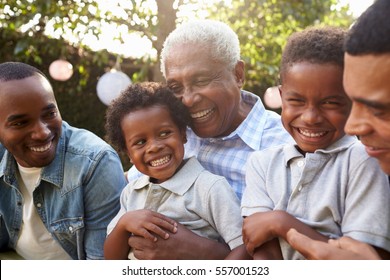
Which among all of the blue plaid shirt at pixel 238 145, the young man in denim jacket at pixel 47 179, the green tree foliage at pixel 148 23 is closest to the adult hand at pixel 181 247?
the blue plaid shirt at pixel 238 145

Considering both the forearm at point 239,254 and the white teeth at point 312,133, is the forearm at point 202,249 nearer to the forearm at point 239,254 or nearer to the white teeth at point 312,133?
the forearm at point 239,254

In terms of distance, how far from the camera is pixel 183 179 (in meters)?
2.28

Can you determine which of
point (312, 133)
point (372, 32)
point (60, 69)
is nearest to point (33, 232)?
point (312, 133)

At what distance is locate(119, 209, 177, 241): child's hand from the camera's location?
7.13 ft

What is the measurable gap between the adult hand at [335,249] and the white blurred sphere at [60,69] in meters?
5.89

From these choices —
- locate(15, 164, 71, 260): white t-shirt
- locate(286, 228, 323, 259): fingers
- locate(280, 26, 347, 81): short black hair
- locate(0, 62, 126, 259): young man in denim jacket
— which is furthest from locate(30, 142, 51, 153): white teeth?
locate(286, 228, 323, 259): fingers

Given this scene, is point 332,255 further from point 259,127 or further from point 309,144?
point 259,127

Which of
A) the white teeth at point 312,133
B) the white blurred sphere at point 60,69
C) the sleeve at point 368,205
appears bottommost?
the white blurred sphere at point 60,69

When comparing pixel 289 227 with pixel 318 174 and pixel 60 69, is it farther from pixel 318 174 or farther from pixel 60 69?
pixel 60 69

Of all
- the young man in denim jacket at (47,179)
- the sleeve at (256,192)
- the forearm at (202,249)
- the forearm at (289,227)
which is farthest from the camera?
the young man in denim jacket at (47,179)

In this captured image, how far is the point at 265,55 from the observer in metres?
6.42

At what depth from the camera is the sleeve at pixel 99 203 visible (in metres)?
2.65

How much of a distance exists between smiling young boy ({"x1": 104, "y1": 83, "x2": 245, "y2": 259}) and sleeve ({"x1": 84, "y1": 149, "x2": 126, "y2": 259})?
18 cm

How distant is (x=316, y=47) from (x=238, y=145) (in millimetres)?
860
